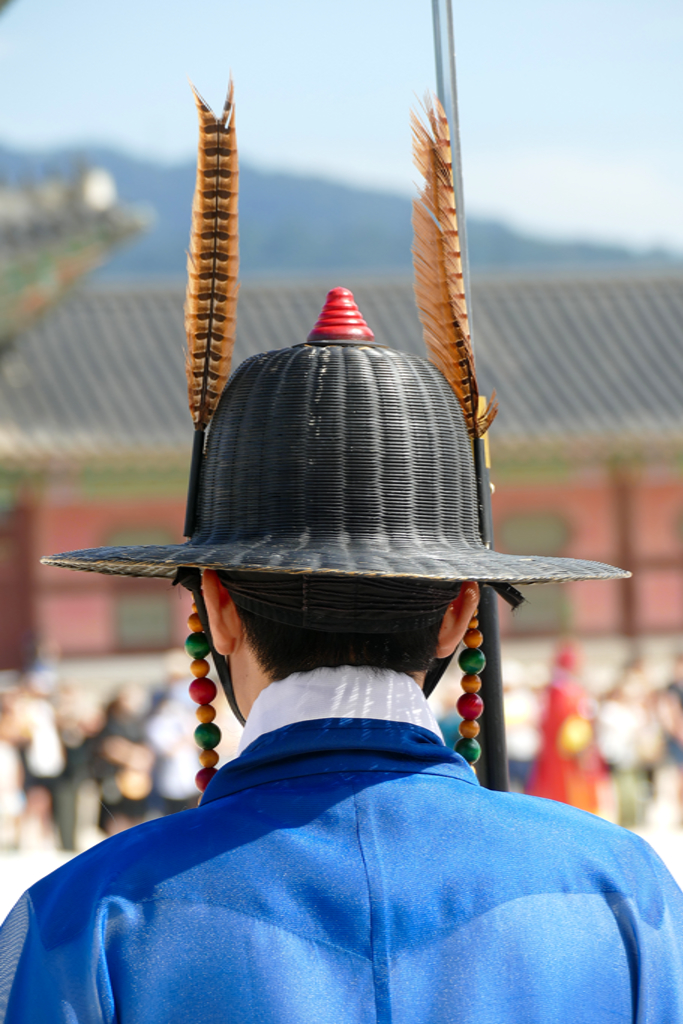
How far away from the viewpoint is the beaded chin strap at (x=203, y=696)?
1308 millimetres

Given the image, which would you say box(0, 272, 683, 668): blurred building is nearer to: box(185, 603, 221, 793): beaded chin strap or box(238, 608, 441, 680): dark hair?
box(185, 603, 221, 793): beaded chin strap

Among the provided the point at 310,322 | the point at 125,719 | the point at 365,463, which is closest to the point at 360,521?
the point at 365,463

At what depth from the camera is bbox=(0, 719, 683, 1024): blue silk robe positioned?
90 cm

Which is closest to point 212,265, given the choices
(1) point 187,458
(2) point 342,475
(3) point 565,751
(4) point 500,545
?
(2) point 342,475

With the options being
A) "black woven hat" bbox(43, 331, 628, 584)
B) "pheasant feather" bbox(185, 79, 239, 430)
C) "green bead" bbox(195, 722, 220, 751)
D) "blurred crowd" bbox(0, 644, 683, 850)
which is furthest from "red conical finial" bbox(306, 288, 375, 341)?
"blurred crowd" bbox(0, 644, 683, 850)

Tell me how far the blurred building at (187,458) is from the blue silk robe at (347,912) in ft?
35.5

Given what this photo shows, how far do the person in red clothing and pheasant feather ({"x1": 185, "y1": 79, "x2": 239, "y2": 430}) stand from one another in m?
6.09

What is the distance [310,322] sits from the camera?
14.4 m

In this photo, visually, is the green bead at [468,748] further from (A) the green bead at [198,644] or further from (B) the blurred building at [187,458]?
(B) the blurred building at [187,458]

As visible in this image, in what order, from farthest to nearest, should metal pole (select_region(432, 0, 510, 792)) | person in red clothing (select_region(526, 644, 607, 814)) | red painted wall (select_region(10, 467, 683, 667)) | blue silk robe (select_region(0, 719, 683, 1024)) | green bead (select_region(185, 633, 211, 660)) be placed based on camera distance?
red painted wall (select_region(10, 467, 683, 667))
person in red clothing (select_region(526, 644, 607, 814))
metal pole (select_region(432, 0, 510, 792))
green bead (select_region(185, 633, 211, 660))
blue silk robe (select_region(0, 719, 683, 1024))

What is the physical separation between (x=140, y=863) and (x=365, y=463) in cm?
43

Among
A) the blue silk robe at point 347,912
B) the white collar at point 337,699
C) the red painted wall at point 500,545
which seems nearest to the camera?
the blue silk robe at point 347,912

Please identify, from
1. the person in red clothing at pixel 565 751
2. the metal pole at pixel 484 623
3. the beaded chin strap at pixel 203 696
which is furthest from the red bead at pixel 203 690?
the person in red clothing at pixel 565 751

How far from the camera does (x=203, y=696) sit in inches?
52.0
